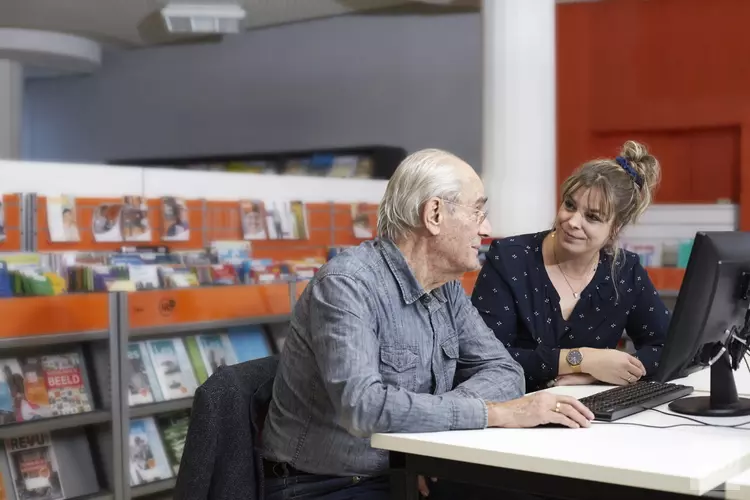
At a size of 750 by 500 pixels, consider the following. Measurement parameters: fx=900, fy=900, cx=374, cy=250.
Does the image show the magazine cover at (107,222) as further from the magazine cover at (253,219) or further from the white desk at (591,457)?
the white desk at (591,457)

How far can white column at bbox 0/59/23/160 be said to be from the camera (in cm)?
974

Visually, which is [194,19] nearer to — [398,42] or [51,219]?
[398,42]

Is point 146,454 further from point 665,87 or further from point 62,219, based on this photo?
point 665,87

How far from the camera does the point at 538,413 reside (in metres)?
1.78

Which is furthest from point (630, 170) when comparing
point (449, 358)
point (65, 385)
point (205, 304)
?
point (65, 385)

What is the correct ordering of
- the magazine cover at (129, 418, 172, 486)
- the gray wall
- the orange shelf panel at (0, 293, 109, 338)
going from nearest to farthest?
the orange shelf panel at (0, 293, 109, 338)
the magazine cover at (129, 418, 172, 486)
the gray wall

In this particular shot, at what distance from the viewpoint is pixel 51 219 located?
369 centimetres

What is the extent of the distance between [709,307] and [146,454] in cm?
219

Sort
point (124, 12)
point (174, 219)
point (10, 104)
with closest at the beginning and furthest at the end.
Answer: point (174, 219), point (124, 12), point (10, 104)

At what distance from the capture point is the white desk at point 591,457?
4.78ft

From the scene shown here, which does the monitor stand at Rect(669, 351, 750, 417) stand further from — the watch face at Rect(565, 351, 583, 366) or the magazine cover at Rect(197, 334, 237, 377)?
the magazine cover at Rect(197, 334, 237, 377)

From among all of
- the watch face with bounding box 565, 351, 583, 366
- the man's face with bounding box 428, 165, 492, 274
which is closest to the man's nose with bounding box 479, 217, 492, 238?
the man's face with bounding box 428, 165, 492, 274

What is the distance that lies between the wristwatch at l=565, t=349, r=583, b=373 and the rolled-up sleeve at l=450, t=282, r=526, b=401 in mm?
277

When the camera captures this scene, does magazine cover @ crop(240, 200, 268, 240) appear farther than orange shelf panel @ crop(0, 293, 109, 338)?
Yes
